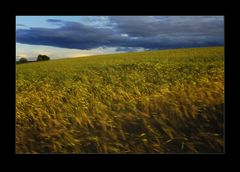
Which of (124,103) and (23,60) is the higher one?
(23,60)

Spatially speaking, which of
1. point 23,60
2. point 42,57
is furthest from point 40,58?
point 23,60

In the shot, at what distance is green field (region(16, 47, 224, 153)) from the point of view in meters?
6.83

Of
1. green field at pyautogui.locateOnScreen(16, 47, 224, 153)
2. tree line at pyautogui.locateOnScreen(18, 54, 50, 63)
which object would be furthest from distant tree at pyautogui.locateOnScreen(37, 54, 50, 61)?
green field at pyautogui.locateOnScreen(16, 47, 224, 153)

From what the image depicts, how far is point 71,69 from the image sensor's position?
7473 mm

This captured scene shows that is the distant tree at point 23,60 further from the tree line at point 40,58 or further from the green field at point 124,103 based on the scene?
the green field at point 124,103

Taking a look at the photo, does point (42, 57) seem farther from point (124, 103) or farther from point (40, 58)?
point (124, 103)

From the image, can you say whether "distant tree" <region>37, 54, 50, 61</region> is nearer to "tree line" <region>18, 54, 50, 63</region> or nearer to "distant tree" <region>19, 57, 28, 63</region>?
"tree line" <region>18, 54, 50, 63</region>

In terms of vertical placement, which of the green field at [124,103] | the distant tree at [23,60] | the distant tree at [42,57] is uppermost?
the distant tree at [42,57]

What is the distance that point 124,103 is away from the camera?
23.3 ft

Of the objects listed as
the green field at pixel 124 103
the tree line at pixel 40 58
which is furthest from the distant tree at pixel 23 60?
the green field at pixel 124 103

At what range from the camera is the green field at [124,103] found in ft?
22.4
